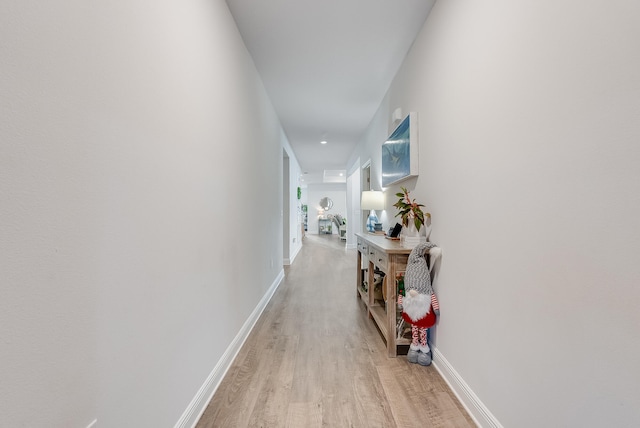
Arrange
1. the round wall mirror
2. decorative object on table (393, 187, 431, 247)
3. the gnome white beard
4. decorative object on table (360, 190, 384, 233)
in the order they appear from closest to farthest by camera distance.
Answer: the gnome white beard → decorative object on table (393, 187, 431, 247) → decorative object on table (360, 190, 384, 233) → the round wall mirror

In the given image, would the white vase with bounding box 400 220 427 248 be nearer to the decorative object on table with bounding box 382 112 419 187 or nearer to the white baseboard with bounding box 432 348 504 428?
the decorative object on table with bounding box 382 112 419 187

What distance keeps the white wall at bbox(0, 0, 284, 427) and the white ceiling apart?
0.56m

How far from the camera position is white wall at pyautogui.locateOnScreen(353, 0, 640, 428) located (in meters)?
0.76

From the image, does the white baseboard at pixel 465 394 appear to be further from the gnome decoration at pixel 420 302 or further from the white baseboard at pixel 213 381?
the white baseboard at pixel 213 381

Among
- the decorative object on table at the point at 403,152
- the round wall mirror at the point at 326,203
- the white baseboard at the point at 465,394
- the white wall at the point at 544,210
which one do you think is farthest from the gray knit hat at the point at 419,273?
the round wall mirror at the point at 326,203

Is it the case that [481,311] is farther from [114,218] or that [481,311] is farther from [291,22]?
[291,22]

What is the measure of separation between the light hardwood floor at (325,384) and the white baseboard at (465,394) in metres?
0.04

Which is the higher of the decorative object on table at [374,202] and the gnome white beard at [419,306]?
the decorative object on table at [374,202]

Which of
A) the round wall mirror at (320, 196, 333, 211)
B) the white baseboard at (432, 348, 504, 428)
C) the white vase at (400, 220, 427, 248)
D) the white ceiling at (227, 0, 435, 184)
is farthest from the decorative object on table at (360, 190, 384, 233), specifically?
the round wall mirror at (320, 196, 333, 211)

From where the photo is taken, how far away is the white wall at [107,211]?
61 centimetres

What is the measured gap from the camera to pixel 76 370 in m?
0.73

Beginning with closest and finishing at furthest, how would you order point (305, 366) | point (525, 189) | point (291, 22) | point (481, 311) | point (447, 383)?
1. point (525, 189)
2. point (481, 311)
3. point (447, 383)
4. point (305, 366)
5. point (291, 22)

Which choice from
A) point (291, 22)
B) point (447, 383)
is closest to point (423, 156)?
point (291, 22)

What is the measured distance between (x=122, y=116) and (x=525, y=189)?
1442 millimetres
